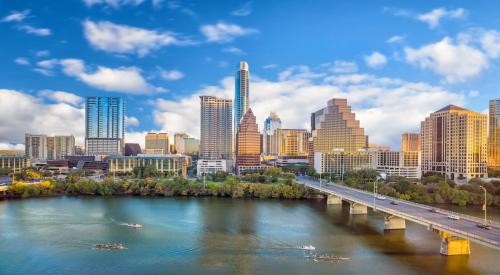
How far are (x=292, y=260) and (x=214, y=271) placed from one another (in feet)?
15.1

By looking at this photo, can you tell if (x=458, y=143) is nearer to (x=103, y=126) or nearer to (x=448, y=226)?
(x=448, y=226)

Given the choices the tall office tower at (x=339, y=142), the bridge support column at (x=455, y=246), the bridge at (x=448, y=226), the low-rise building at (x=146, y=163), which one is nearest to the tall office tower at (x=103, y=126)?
the low-rise building at (x=146, y=163)

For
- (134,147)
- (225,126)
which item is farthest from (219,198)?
(134,147)

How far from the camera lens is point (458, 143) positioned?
228ft

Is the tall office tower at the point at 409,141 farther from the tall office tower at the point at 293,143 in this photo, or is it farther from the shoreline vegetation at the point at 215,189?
the shoreline vegetation at the point at 215,189

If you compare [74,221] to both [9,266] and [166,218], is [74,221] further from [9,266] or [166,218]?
[9,266]

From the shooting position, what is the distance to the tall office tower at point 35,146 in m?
113

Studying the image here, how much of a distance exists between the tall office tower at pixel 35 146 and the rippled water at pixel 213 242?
8221 cm

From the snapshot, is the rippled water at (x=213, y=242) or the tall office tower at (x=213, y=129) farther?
the tall office tower at (x=213, y=129)

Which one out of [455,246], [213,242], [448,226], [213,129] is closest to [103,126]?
[213,129]

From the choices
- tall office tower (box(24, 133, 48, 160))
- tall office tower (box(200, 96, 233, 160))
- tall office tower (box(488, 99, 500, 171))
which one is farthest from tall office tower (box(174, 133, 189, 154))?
tall office tower (box(488, 99, 500, 171))

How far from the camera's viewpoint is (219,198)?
49.3m

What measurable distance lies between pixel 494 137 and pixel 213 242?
7240cm

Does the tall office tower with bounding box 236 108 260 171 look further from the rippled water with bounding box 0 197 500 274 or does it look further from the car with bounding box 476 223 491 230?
the car with bounding box 476 223 491 230
